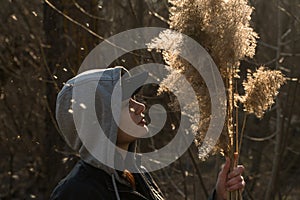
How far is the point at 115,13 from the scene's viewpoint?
7180 millimetres

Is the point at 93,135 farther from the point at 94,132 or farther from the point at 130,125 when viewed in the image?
the point at 130,125

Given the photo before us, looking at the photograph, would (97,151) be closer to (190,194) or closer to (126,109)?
(126,109)

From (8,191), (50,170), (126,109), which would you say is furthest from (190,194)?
(126,109)

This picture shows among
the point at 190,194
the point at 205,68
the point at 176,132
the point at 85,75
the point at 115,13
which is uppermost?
the point at 205,68

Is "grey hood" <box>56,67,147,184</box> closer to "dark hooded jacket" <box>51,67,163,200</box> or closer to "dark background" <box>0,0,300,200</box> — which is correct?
"dark hooded jacket" <box>51,67,163,200</box>

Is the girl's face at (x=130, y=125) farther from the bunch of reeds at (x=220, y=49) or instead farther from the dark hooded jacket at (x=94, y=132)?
the bunch of reeds at (x=220, y=49)

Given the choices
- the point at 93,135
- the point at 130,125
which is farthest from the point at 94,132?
the point at 130,125

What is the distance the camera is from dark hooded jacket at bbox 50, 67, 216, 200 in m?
3.09

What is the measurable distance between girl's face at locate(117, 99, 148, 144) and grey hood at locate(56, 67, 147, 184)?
40mm

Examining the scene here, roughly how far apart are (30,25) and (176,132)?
215cm

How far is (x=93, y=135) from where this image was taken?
10.4 feet

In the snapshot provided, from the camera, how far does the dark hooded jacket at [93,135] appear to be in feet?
10.1

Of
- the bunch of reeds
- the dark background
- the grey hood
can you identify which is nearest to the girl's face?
the grey hood

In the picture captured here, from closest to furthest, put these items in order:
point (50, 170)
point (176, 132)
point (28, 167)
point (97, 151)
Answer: point (97, 151) → point (176, 132) → point (50, 170) → point (28, 167)
